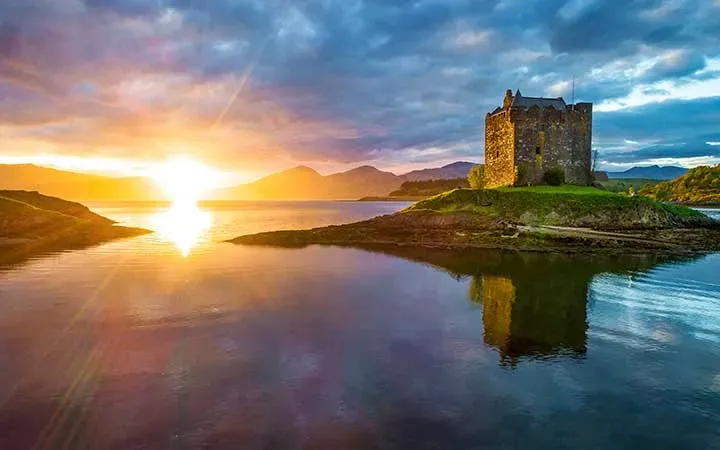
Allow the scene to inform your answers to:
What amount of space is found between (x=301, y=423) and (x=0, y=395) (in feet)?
26.8

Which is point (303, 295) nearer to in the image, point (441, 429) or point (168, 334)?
point (168, 334)

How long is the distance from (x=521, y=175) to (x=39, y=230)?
201ft

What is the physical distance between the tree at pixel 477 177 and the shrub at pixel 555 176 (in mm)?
10711

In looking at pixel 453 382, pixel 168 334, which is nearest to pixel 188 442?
pixel 453 382

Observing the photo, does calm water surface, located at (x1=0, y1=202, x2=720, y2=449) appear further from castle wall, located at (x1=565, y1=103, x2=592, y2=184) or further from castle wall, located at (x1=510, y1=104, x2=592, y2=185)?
castle wall, located at (x1=565, y1=103, x2=592, y2=184)

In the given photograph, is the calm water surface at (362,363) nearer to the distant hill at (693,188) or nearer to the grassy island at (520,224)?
the grassy island at (520,224)

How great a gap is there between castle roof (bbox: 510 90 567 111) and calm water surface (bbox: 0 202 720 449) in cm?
4289

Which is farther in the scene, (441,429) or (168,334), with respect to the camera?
(168,334)

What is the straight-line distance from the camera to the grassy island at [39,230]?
4690 centimetres

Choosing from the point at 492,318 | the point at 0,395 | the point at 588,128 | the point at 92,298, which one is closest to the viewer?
the point at 0,395

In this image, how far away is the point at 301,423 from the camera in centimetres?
1072

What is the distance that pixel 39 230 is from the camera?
172 feet

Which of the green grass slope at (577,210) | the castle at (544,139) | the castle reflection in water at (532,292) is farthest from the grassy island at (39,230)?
the castle at (544,139)

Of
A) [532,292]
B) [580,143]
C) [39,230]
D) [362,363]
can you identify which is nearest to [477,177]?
[580,143]
